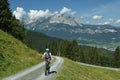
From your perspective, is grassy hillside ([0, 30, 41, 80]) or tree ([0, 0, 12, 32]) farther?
tree ([0, 0, 12, 32])

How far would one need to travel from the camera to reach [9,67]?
35344mm

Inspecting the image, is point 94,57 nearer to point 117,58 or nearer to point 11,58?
point 117,58

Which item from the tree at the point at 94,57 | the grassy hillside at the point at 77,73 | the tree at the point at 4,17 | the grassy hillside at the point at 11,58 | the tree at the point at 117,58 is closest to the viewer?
the grassy hillside at the point at 11,58

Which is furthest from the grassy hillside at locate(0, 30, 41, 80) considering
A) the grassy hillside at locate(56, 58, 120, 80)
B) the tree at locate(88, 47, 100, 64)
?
the tree at locate(88, 47, 100, 64)

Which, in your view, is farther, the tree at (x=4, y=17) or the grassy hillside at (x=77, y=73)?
the tree at (x=4, y=17)

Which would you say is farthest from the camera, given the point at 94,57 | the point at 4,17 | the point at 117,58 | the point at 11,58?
the point at 94,57

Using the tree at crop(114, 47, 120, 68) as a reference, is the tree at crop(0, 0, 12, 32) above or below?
above

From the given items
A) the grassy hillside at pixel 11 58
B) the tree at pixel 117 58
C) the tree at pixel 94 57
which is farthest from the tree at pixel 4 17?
the tree at pixel 94 57

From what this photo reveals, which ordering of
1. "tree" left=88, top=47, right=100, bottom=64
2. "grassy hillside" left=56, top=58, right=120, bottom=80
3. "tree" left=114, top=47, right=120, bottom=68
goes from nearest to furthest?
"grassy hillside" left=56, top=58, right=120, bottom=80, "tree" left=114, top=47, right=120, bottom=68, "tree" left=88, top=47, right=100, bottom=64

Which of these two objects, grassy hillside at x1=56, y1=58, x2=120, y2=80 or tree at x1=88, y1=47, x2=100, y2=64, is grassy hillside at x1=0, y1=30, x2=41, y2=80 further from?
tree at x1=88, y1=47, x2=100, y2=64

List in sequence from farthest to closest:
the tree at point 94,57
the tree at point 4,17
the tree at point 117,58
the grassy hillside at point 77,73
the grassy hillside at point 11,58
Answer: the tree at point 94,57 < the tree at point 117,58 < the tree at point 4,17 < the grassy hillside at point 77,73 < the grassy hillside at point 11,58

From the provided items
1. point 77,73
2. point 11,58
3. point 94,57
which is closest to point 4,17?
point 11,58

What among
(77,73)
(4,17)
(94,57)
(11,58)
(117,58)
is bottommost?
(117,58)

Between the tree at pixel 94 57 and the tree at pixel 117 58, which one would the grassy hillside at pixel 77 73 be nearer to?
the tree at pixel 117 58
